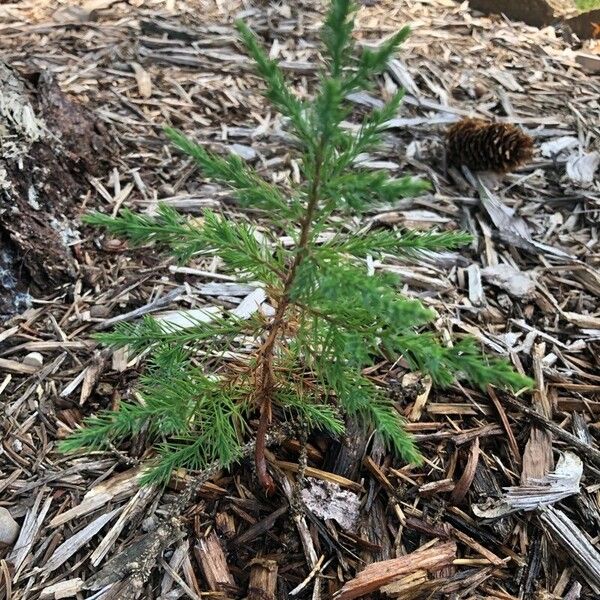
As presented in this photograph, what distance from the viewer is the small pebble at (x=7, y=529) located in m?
1.64

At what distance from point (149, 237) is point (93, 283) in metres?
0.98

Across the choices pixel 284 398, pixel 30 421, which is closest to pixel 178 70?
pixel 30 421

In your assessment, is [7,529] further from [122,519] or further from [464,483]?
[464,483]

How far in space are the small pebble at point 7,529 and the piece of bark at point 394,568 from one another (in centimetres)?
82

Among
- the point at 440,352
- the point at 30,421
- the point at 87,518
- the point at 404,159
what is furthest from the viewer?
the point at 404,159

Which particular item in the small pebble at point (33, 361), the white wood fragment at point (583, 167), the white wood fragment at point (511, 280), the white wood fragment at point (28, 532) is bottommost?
the white wood fragment at point (28, 532)

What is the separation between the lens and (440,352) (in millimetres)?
1090

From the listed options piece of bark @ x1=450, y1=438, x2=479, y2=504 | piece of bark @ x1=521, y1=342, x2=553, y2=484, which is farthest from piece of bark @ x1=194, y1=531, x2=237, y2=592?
piece of bark @ x1=521, y1=342, x2=553, y2=484

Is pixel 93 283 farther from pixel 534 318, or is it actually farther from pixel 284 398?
pixel 534 318

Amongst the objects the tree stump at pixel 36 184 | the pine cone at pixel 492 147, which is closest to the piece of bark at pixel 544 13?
the pine cone at pixel 492 147

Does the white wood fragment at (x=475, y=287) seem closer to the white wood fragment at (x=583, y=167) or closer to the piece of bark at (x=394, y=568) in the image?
the white wood fragment at (x=583, y=167)

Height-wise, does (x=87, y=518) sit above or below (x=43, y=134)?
below

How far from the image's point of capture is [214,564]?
5.26ft

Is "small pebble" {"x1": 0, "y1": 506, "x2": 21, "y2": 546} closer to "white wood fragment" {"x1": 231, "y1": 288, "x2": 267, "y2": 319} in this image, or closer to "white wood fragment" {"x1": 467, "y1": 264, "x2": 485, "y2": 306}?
"white wood fragment" {"x1": 231, "y1": 288, "x2": 267, "y2": 319}
